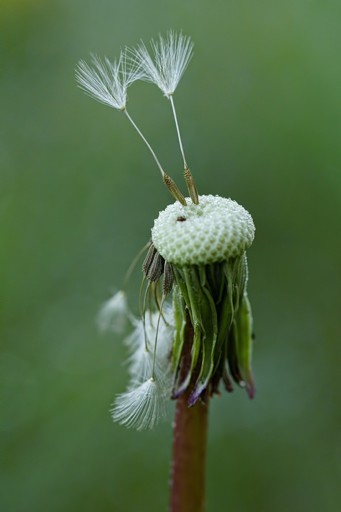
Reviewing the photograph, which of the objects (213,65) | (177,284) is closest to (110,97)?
(177,284)

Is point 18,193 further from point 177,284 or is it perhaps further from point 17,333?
point 177,284

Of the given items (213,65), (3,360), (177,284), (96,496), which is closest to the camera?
(177,284)

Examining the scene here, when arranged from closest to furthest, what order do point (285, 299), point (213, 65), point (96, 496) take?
point (96, 496) → point (285, 299) → point (213, 65)

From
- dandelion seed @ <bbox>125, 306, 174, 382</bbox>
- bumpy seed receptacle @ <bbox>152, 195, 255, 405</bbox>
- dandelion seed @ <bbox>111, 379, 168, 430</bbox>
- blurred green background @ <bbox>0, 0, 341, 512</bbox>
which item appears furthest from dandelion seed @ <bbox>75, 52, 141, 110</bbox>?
blurred green background @ <bbox>0, 0, 341, 512</bbox>

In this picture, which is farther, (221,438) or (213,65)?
(213,65)

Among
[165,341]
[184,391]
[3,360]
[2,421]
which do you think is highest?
[3,360]

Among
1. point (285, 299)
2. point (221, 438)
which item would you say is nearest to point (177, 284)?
point (221, 438)

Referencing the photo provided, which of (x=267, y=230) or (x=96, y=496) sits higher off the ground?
(x=267, y=230)

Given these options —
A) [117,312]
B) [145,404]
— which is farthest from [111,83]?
[145,404]

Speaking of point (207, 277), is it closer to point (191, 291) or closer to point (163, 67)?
point (191, 291)
